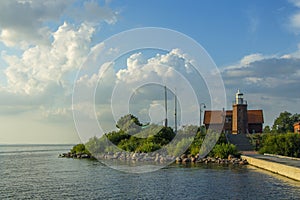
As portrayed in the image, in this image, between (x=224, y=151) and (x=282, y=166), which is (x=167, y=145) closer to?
(x=224, y=151)

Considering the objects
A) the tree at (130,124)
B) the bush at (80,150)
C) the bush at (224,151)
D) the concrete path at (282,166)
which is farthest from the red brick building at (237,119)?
the concrete path at (282,166)

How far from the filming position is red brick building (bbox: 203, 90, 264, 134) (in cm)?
6638

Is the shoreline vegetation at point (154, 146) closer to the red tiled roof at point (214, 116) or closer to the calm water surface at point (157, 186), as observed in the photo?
the red tiled roof at point (214, 116)

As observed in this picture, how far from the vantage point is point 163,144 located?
58.8 meters

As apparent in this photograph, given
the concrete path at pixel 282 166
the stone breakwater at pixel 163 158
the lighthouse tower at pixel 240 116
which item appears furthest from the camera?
the lighthouse tower at pixel 240 116

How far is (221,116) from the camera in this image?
74125mm

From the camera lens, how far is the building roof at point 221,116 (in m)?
72.4

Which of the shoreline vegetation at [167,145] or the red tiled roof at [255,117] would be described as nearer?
the shoreline vegetation at [167,145]

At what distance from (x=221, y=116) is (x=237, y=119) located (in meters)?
7.74

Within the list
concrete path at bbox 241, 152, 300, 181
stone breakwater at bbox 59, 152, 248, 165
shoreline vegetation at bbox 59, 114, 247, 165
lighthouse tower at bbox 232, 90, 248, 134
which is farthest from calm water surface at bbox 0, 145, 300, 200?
lighthouse tower at bbox 232, 90, 248, 134

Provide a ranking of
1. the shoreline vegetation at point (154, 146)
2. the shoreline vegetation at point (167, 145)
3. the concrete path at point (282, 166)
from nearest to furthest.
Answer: the concrete path at point (282, 166)
the shoreline vegetation at point (167, 145)
the shoreline vegetation at point (154, 146)

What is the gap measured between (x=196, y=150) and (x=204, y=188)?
25.1m

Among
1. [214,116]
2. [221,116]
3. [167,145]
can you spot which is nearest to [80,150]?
[167,145]

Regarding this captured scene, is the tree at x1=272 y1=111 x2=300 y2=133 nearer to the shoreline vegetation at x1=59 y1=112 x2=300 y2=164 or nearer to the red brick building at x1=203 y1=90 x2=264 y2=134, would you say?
the red brick building at x1=203 y1=90 x2=264 y2=134
